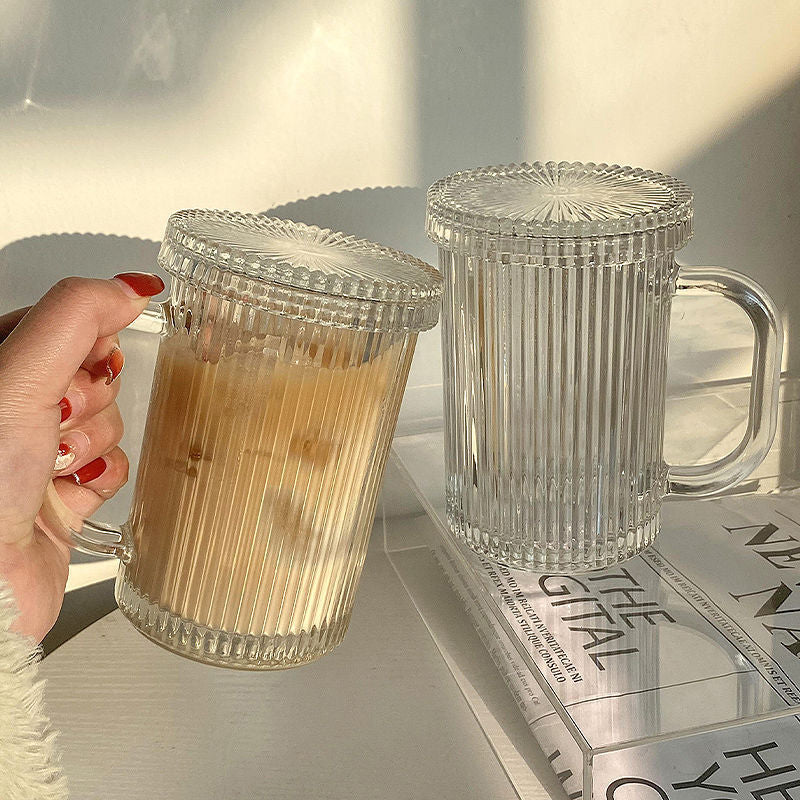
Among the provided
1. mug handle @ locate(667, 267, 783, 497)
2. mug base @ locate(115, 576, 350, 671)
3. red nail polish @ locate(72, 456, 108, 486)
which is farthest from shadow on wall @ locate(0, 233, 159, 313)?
mug handle @ locate(667, 267, 783, 497)

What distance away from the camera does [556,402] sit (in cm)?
50

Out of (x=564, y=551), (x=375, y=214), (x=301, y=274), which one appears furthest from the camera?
(x=375, y=214)

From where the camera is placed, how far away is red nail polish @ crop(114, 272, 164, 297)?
50 centimetres

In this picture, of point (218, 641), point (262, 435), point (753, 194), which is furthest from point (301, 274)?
point (753, 194)

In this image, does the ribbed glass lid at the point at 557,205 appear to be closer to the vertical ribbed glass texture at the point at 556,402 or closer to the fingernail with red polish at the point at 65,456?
the vertical ribbed glass texture at the point at 556,402

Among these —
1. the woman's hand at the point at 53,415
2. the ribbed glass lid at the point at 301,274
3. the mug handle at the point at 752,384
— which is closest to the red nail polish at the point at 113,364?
the woman's hand at the point at 53,415

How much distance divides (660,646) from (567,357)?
149 mm

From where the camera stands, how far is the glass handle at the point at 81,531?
48cm

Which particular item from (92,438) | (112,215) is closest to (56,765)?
(92,438)

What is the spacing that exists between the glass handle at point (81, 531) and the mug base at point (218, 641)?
2cm

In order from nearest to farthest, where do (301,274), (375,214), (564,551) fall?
1. (301,274)
2. (564,551)
3. (375,214)

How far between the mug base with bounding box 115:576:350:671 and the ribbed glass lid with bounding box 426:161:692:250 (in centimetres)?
21

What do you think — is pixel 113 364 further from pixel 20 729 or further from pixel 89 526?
pixel 20 729

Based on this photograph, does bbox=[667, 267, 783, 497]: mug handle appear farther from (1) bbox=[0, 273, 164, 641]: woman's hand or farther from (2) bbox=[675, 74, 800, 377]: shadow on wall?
(1) bbox=[0, 273, 164, 641]: woman's hand
